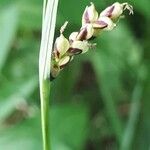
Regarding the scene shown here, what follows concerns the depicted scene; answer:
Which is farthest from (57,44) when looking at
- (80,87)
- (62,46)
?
(80,87)

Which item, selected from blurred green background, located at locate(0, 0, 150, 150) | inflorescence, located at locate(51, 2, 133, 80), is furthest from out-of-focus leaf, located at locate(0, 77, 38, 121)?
inflorescence, located at locate(51, 2, 133, 80)

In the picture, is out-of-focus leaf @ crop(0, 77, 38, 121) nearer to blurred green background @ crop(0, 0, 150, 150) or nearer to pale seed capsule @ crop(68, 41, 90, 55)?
blurred green background @ crop(0, 0, 150, 150)

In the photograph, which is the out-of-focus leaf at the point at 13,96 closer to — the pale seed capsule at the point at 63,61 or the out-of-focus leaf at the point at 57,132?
the out-of-focus leaf at the point at 57,132

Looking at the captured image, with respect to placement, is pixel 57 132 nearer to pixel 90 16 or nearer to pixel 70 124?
pixel 70 124

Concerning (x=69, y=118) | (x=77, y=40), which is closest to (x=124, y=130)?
(x=69, y=118)

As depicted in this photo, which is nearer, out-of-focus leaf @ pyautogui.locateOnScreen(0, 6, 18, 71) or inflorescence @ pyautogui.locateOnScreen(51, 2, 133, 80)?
inflorescence @ pyautogui.locateOnScreen(51, 2, 133, 80)

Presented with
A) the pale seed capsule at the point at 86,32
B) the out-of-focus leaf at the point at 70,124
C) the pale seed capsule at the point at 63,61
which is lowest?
the out-of-focus leaf at the point at 70,124

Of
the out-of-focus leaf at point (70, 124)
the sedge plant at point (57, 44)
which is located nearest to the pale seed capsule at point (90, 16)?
the sedge plant at point (57, 44)

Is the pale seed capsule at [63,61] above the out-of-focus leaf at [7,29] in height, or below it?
below
